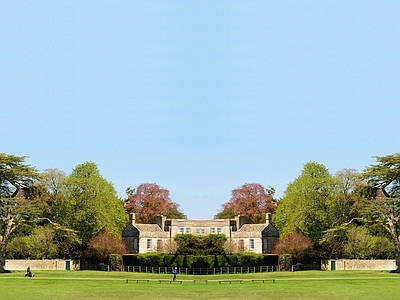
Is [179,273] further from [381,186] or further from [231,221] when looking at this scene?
[231,221]

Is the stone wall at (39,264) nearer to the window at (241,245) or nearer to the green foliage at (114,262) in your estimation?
the green foliage at (114,262)

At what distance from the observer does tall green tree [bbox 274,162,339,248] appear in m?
80.4

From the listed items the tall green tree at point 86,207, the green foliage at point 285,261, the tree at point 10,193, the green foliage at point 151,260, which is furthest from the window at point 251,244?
the tree at point 10,193

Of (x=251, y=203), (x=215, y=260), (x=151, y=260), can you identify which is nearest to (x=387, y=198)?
(x=215, y=260)

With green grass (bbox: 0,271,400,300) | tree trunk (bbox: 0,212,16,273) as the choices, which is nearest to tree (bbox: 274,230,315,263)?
green grass (bbox: 0,271,400,300)

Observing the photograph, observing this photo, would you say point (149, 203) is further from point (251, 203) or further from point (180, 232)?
point (180, 232)

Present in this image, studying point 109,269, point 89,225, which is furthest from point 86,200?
point 109,269

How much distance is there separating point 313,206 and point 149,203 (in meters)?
44.5

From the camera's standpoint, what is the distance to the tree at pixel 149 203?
115812mm

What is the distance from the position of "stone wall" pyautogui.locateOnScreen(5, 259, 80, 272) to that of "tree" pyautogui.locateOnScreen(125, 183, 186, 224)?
35.4 metres

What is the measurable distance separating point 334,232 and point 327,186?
8.00 meters

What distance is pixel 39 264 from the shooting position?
3022 inches

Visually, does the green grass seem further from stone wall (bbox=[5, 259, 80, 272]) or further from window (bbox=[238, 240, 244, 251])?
window (bbox=[238, 240, 244, 251])

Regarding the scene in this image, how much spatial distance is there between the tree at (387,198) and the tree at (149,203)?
2123 inches
